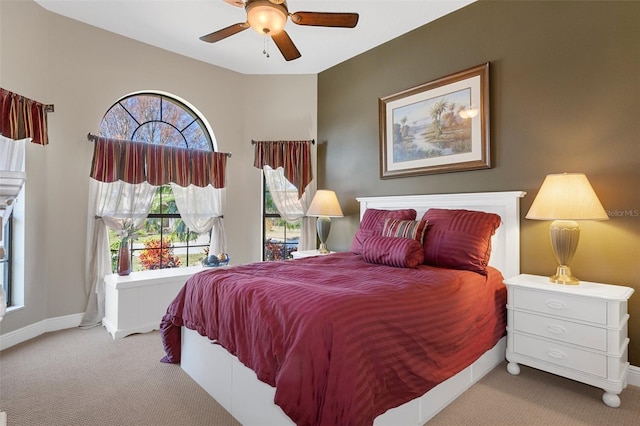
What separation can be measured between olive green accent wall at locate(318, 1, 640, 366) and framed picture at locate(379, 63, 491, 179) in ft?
0.29

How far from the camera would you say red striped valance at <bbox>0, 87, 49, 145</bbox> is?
2641 mm

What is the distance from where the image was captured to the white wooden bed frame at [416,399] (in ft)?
5.40

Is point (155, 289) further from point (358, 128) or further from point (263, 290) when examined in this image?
point (358, 128)

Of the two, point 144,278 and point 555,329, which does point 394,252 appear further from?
point 144,278

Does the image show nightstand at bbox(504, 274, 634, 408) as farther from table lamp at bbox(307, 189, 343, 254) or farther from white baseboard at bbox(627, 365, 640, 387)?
table lamp at bbox(307, 189, 343, 254)

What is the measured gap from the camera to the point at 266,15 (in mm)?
2219

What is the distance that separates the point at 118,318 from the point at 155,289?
386mm

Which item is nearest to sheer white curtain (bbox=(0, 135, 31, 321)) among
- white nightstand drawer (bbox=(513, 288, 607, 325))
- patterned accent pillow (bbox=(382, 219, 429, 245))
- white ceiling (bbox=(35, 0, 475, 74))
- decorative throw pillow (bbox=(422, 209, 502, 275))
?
white ceiling (bbox=(35, 0, 475, 74))

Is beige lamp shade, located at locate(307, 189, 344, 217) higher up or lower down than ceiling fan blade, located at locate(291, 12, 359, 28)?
lower down

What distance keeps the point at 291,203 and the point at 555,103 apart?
302 centimetres

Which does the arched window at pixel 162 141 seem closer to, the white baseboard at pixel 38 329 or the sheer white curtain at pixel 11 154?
the white baseboard at pixel 38 329

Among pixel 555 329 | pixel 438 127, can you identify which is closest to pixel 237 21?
pixel 438 127

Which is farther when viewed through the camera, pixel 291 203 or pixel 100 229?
pixel 291 203

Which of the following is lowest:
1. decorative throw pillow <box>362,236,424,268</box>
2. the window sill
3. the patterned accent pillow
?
the window sill
